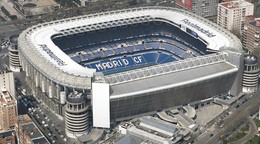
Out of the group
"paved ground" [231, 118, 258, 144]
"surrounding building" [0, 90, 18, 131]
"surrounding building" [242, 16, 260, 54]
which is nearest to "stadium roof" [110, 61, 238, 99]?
"paved ground" [231, 118, 258, 144]

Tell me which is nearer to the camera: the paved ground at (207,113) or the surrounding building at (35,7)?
the paved ground at (207,113)

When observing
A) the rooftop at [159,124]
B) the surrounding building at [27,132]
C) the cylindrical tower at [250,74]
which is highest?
the cylindrical tower at [250,74]

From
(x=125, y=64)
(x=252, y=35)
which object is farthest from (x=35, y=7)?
(x=252, y=35)

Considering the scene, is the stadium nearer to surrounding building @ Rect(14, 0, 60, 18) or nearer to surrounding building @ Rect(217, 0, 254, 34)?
surrounding building @ Rect(217, 0, 254, 34)

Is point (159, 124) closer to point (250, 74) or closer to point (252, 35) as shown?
point (250, 74)

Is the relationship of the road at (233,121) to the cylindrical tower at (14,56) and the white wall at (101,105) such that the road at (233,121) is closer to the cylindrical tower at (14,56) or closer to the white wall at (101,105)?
the white wall at (101,105)

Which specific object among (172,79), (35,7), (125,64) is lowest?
(125,64)

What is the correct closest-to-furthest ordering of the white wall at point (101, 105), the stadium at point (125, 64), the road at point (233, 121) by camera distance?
the white wall at point (101, 105) < the road at point (233, 121) < the stadium at point (125, 64)

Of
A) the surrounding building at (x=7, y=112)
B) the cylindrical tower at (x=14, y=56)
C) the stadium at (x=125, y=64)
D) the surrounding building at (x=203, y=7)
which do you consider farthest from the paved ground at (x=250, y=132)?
the surrounding building at (x=203, y=7)
